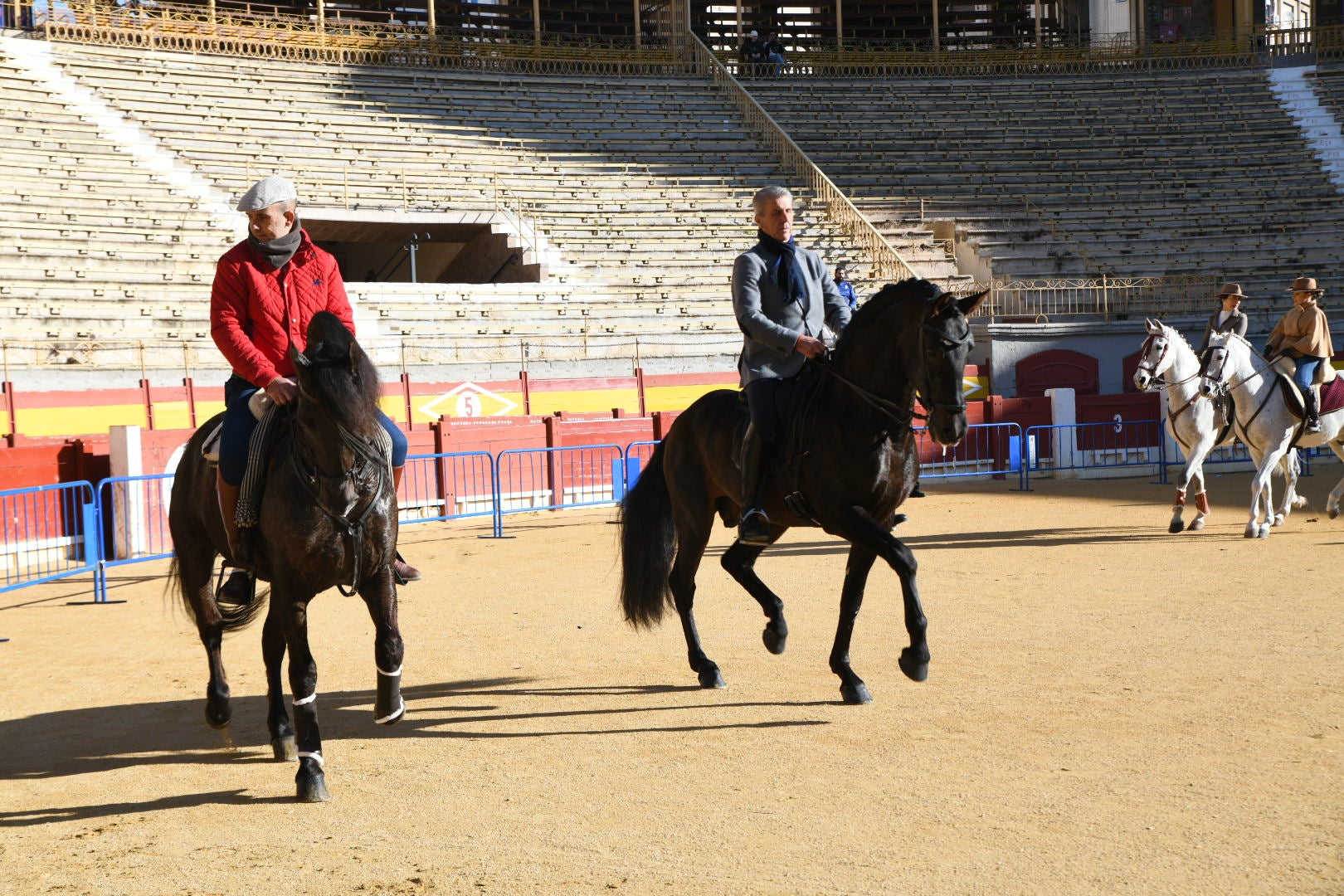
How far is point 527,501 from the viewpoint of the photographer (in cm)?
1566

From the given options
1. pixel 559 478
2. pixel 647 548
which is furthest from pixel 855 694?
pixel 559 478

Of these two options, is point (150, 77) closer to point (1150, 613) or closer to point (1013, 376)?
point (1013, 376)

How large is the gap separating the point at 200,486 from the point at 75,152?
19.0 meters

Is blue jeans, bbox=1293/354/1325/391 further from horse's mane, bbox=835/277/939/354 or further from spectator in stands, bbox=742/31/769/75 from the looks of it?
spectator in stands, bbox=742/31/769/75

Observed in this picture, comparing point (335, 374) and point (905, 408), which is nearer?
point (335, 374)

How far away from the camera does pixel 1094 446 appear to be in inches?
730

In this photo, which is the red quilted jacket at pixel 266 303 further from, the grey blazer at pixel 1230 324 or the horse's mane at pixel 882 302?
the grey blazer at pixel 1230 324

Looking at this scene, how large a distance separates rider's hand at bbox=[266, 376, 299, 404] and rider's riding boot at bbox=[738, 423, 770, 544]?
210 cm

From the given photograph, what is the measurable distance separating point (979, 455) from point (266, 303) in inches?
586

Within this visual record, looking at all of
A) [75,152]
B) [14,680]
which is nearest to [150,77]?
[75,152]

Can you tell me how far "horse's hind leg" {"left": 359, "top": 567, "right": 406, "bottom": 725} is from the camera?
4.70 meters

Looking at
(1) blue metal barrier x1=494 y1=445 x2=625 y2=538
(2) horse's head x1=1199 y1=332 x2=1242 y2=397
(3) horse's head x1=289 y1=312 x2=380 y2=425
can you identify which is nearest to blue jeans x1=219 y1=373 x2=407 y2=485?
(3) horse's head x1=289 y1=312 x2=380 y2=425

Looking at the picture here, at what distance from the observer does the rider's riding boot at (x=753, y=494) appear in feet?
18.6

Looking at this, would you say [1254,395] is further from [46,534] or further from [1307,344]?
[46,534]
